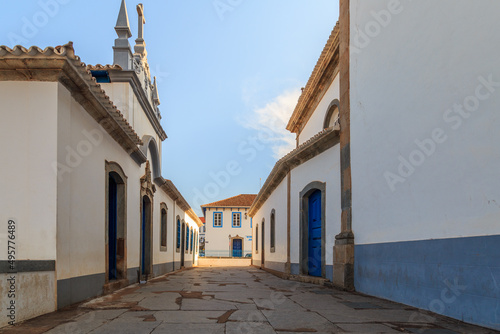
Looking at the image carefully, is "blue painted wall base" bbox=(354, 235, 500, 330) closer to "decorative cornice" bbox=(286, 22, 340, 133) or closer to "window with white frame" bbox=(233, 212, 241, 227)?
"decorative cornice" bbox=(286, 22, 340, 133)

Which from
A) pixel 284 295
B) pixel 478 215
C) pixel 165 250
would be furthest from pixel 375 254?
pixel 165 250

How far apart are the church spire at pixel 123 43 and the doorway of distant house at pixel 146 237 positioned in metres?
4.22

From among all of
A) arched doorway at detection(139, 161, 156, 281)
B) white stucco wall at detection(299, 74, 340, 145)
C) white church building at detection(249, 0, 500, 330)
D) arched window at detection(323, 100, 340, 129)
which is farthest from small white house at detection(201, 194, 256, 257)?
white church building at detection(249, 0, 500, 330)

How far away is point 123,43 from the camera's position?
38.1 feet

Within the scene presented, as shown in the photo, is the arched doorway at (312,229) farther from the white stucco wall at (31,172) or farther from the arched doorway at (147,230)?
the white stucco wall at (31,172)

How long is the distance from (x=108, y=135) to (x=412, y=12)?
613 centimetres

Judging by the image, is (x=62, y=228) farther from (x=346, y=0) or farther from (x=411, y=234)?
(x=346, y=0)

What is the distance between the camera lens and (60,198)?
19.3ft

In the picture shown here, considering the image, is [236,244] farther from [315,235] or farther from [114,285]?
[114,285]

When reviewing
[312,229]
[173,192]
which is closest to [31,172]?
[312,229]

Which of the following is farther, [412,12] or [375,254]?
[375,254]

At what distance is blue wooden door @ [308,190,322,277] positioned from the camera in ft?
37.4

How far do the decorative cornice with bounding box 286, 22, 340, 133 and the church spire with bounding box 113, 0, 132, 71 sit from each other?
5.39 meters

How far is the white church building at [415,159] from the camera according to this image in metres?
4.65
